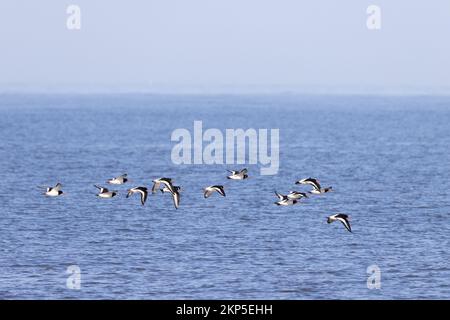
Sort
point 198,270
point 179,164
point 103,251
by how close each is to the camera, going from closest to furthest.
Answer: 1. point 198,270
2. point 103,251
3. point 179,164

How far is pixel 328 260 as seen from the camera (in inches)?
2741

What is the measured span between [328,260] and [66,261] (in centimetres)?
1507

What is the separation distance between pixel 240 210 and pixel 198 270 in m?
26.2

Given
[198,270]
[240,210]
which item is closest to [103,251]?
[198,270]

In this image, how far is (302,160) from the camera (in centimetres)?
14150

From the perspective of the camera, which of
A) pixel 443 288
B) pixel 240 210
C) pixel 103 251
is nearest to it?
pixel 443 288

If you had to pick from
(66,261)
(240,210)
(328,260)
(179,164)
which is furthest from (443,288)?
(179,164)

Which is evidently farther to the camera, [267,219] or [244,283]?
[267,219]

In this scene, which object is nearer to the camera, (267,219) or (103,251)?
(103,251)

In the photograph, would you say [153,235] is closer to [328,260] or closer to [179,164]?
[328,260]

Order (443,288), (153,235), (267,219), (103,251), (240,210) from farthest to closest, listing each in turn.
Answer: (240,210) < (267,219) < (153,235) < (103,251) < (443,288)
